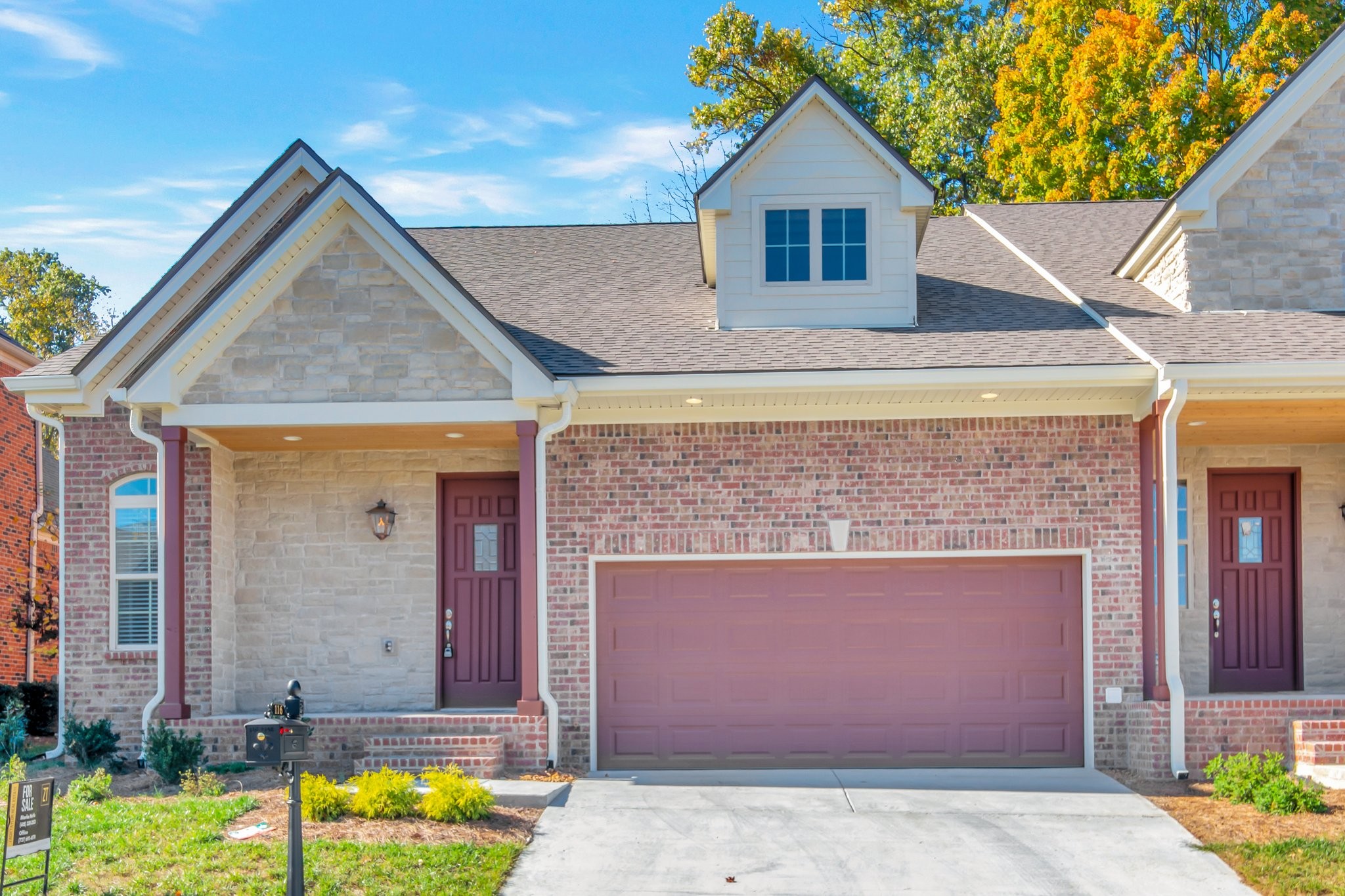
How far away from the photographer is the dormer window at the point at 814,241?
41.2 feet

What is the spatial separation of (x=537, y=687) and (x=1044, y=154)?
55.4 ft

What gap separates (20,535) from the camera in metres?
18.8

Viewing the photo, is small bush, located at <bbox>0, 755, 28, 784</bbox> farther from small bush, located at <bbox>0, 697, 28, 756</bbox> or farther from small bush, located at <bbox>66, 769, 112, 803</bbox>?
small bush, located at <bbox>0, 697, 28, 756</bbox>

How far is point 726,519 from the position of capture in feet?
38.6

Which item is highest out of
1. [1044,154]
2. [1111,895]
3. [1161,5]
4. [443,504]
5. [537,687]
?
[1161,5]

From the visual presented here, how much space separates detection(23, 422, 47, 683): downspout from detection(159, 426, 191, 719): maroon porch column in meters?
7.87

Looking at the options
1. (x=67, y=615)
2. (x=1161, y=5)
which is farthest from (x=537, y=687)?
(x=1161, y=5)

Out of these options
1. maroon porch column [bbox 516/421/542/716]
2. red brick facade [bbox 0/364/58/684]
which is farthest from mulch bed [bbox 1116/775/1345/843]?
red brick facade [bbox 0/364/58/684]

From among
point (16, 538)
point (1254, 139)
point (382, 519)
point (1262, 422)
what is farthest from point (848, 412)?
point (16, 538)

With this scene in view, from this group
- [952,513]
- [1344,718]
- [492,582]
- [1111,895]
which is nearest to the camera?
[1111,895]

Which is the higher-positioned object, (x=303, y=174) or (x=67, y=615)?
(x=303, y=174)

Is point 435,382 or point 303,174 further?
point 303,174

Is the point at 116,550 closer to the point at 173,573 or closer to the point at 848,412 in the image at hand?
the point at 173,573

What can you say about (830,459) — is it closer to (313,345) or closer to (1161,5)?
(313,345)
